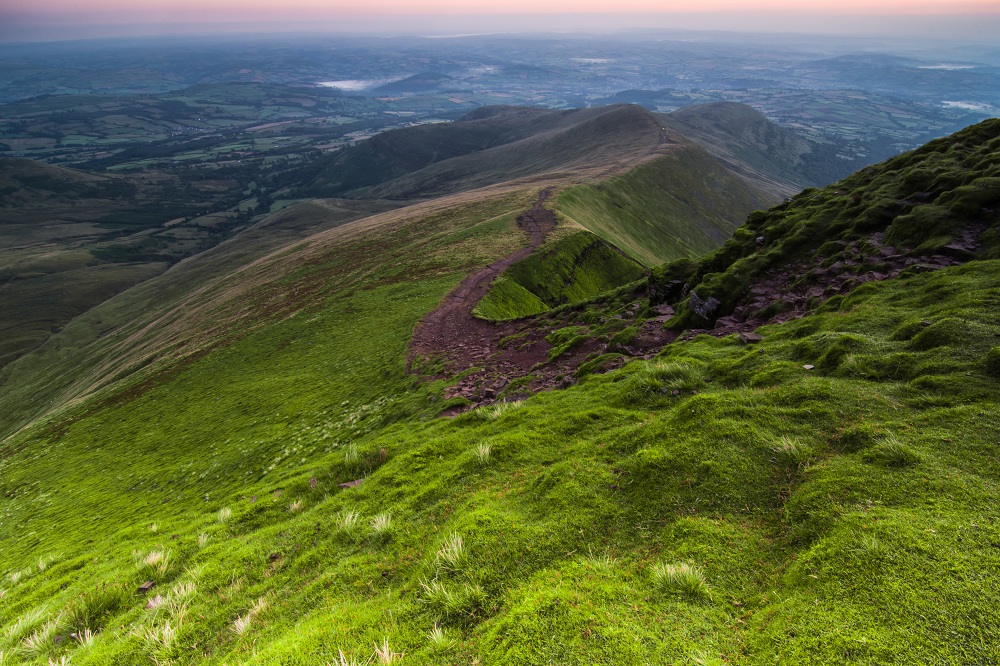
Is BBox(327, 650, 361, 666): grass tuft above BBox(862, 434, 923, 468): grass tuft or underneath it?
underneath

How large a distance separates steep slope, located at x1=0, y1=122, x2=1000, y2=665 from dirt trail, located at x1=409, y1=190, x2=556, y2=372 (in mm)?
10654

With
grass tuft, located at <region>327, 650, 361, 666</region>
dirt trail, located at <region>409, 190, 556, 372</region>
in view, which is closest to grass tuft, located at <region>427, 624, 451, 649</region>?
grass tuft, located at <region>327, 650, 361, 666</region>

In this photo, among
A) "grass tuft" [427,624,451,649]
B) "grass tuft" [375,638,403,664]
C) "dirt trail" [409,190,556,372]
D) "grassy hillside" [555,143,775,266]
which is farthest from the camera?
"grassy hillside" [555,143,775,266]

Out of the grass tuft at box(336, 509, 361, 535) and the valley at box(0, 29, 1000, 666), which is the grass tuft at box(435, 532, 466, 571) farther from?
the grass tuft at box(336, 509, 361, 535)

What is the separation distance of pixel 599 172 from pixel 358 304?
10256 cm

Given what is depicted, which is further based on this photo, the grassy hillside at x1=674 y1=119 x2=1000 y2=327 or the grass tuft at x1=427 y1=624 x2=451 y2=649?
the grassy hillside at x1=674 y1=119 x2=1000 y2=327

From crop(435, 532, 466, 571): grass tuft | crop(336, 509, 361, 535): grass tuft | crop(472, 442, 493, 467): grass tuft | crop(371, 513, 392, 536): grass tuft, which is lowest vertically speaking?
crop(336, 509, 361, 535): grass tuft

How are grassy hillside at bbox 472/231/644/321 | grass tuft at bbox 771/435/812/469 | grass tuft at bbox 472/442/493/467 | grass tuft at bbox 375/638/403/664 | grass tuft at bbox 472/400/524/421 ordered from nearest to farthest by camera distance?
1. grass tuft at bbox 375/638/403/664
2. grass tuft at bbox 771/435/812/469
3. grass tuft at bbox 472/442/493/467
4. grass tuft at bbox 472/400/524/421
5. grassy hillside at bbox 472/231/644/321

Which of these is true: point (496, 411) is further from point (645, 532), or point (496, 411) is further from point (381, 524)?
point (645, 532)

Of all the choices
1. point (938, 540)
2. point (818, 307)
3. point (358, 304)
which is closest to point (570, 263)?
point (358, 304)

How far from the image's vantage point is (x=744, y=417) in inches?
432

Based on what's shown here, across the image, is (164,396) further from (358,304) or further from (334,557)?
(334,557)

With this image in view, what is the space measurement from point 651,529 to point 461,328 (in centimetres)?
3379

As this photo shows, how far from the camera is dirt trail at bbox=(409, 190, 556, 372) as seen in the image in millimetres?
34016
